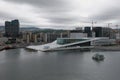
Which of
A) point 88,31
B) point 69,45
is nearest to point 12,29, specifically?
point 88,31

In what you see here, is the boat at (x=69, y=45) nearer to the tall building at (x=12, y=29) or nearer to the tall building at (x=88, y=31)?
the tall building at (x=88, y=31)

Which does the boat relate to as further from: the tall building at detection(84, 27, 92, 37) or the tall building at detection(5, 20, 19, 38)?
the tall building at detection(5, 20, 19, 38)

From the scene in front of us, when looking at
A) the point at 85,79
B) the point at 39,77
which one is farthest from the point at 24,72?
the point at 85,79

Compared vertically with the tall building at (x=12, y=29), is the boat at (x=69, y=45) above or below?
below

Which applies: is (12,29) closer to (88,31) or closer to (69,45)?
(88,31)

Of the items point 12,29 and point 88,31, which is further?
point 12,29

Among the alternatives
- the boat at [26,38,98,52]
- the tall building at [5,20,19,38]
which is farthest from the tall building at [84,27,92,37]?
the boat at [26,38,98,52]

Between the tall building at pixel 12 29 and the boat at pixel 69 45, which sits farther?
the tall building at pixel 12 29

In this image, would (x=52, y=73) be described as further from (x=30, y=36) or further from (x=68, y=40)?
(x=30, y=36)

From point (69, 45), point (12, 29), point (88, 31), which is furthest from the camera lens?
point (12, 29)

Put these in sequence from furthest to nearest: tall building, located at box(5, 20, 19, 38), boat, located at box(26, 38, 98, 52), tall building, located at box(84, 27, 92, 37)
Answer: tall building, located at box(5, 20, 19, 38)
tall building, located at box(84, 27, 92, 37)
boat, located at box(26, 38, 98, 52)

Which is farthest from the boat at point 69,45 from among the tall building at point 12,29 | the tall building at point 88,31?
the tall building at point 12,29
